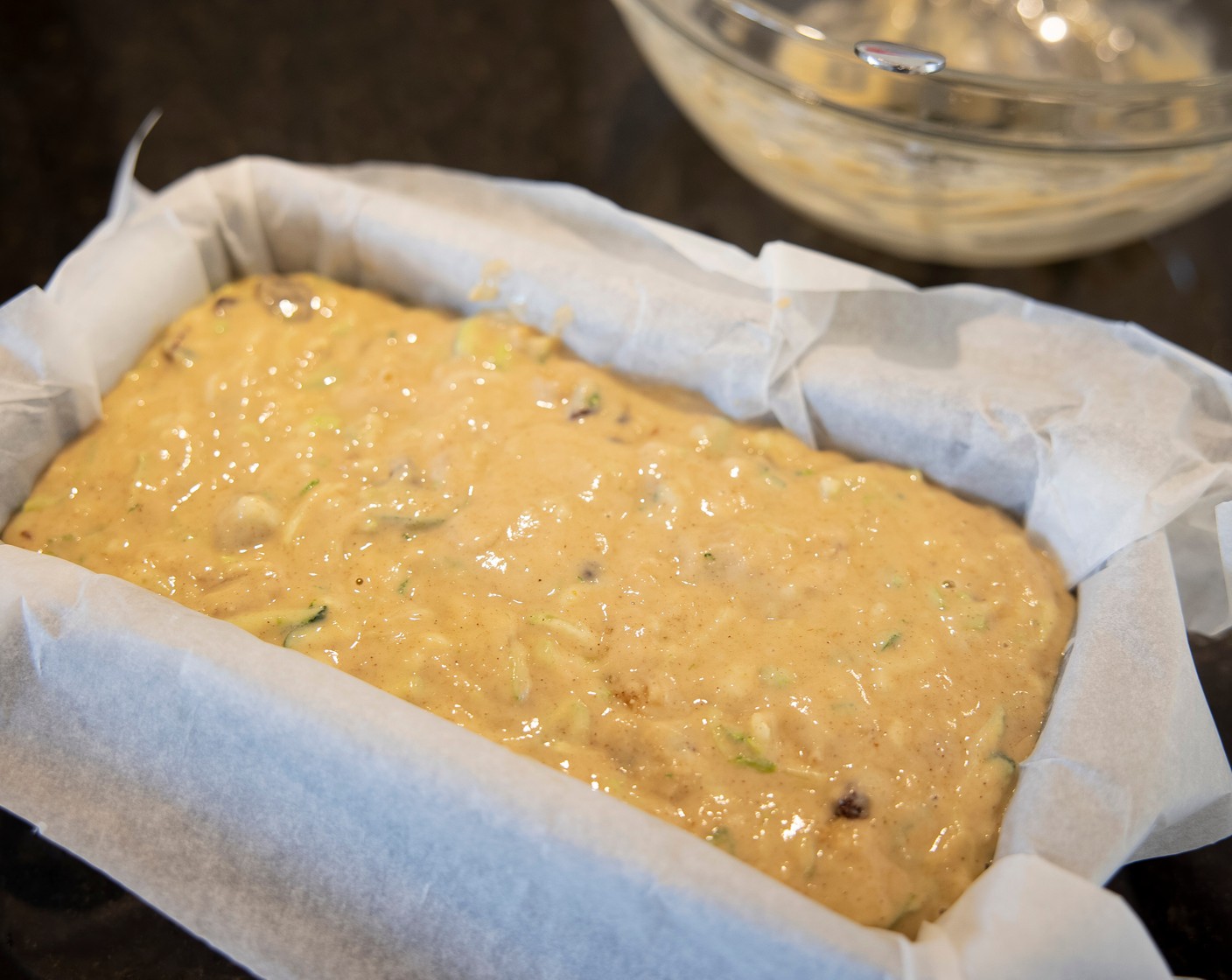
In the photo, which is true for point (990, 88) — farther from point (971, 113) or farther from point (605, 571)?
point (605, 571)

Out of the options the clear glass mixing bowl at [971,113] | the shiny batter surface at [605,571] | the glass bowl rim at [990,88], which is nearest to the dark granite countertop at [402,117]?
the clear glass mixing bowl at [971,113]

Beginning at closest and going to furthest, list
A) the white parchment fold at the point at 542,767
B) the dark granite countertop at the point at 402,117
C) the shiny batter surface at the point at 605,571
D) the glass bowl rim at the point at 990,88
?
the white parchment fold at the point at 542,767 → the shiny batter surface at the point at 605,571 → the glass bowl rim at the point at 990,88 → the dark granite countertop at the point at 402,117

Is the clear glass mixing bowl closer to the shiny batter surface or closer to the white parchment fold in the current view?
the white parchment fold

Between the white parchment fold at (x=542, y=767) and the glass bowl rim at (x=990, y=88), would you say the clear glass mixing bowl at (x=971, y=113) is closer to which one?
the glass bowl rim at (x=990, y=88)

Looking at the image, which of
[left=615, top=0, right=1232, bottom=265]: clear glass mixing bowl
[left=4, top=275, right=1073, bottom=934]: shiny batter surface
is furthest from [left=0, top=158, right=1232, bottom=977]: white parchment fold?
[left=615, top=0, right=1232, bottom=265]: clear glass mixing bowl

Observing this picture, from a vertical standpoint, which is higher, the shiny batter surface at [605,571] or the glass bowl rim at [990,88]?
the glass bowl rim at [990,88]
